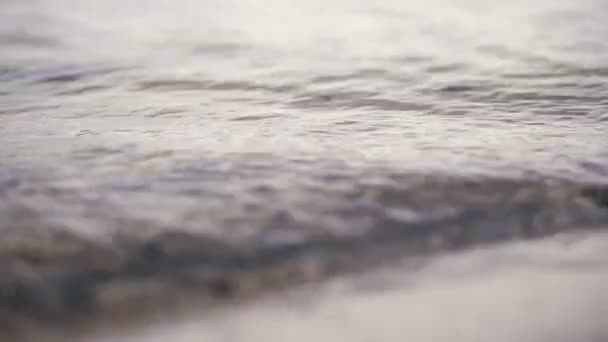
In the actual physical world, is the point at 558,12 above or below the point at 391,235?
above

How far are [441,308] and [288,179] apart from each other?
46 cm

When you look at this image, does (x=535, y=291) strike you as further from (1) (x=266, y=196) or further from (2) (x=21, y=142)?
(2) (x=21, y=142)

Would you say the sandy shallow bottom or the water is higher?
the water

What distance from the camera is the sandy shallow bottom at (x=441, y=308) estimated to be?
2.85 feet

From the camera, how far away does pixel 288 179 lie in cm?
130

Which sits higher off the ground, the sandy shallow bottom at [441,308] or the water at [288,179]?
the water at [288,179]

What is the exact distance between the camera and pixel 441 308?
0.93 m

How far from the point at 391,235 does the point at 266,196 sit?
24 centimetres

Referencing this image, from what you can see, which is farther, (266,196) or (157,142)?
(157,142)

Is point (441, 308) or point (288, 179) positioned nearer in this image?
point (441, 308)

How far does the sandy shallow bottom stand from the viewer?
868 millimetres

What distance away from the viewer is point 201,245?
1.03 meters

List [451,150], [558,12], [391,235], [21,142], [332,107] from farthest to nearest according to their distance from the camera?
[558,12] → [332,107] → [21,142] → [451,150] → [391,235]

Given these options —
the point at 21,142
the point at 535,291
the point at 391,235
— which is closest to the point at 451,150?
the point at 391,235
